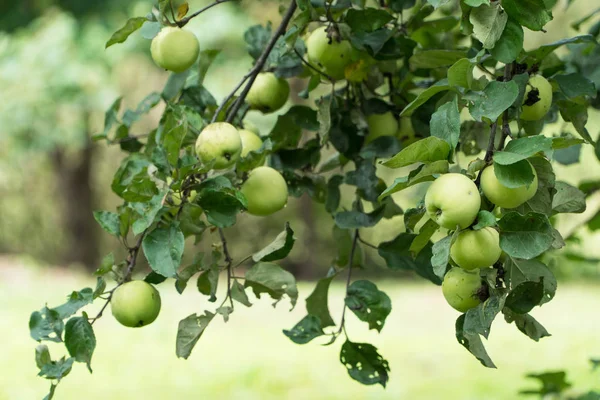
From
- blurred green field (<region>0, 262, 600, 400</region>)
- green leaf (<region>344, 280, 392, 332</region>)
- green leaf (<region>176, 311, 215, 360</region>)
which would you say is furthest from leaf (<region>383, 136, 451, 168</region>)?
blurred green field (<region>0, 262, 600, 400</region>)

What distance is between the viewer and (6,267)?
8062 mm

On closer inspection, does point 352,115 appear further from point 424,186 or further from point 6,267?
point 6,267

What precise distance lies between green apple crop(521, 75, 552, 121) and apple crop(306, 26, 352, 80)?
324 mm

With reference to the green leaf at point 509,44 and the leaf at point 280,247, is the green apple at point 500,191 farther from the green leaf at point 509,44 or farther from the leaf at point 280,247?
the leaf at point 280,247

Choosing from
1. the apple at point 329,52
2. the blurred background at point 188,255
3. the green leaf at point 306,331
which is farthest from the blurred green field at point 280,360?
the apple at point 329,52

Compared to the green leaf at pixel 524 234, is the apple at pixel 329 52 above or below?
below

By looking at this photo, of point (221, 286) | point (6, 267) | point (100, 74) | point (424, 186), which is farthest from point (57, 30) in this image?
point (424, 186)

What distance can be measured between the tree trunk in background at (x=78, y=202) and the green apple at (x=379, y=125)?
21.0 feet

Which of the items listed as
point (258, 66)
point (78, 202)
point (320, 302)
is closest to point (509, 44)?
point (258, 66)

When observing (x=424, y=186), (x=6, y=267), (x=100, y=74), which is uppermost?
(x=424, y=186)

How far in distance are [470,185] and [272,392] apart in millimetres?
2590

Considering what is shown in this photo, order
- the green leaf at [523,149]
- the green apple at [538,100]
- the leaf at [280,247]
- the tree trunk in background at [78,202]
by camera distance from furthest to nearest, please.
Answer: the tree trunk in background at [78,202], the leaf at [280,247], the green apple at [538,100], the green leaf at [523,149]

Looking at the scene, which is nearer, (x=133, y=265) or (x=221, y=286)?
(x=133, y=265)

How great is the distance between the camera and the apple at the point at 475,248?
749 mm
